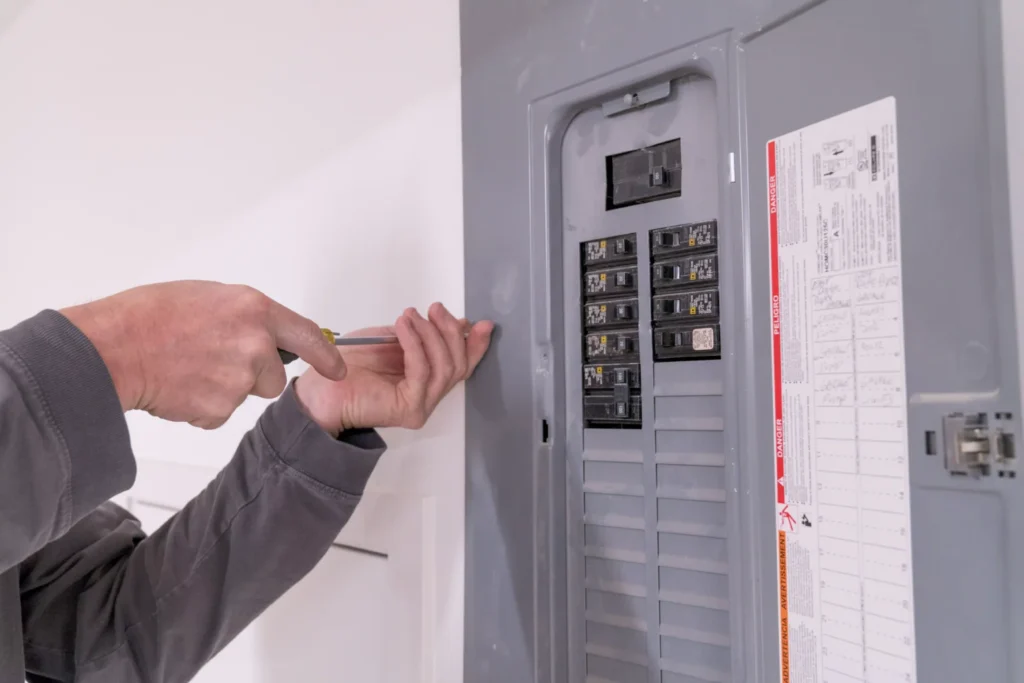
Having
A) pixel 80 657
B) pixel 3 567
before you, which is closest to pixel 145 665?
pixel 80 657

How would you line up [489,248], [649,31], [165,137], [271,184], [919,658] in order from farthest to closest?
[165,137] → [271,184] → [489,248] → [649,31] → [919,658]

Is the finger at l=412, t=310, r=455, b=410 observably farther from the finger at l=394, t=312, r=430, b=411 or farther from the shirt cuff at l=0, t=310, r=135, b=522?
the shirt cuff at l=0, t=310, r=135, b=522

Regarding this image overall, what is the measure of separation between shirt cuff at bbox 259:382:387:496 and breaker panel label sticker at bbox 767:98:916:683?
0.40 m

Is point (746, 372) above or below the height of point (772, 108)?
below

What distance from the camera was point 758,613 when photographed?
1.59 ft

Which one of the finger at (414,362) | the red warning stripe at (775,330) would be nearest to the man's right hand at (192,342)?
the finger at (414,362)

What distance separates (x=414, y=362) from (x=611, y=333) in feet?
0.61

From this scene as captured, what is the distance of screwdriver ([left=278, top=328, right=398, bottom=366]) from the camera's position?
62cm

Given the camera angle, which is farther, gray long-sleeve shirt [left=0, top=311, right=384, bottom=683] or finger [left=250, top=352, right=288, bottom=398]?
gray long-sleeve shirt [left=0, top=311, right=384, bottom=683]

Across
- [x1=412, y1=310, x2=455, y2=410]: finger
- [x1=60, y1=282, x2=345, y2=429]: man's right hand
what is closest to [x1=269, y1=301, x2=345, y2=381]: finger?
[x1=60, y1=282, x2=345, y2=429]: man's right hand

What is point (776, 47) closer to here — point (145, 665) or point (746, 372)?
point (746, 372)

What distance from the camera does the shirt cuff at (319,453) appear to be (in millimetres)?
695

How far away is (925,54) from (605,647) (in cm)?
49

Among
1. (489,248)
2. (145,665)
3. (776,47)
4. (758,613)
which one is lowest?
(145,665)
